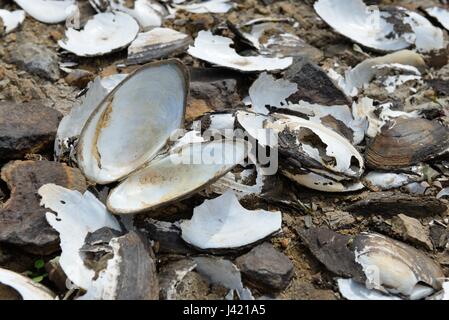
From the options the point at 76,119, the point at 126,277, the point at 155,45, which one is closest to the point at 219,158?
the point at 126,277

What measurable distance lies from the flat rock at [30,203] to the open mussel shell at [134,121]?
0.22ft

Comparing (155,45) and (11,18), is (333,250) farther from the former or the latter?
(11,18)

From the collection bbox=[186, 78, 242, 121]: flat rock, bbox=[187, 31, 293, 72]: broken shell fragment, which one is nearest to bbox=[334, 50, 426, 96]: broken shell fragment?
bbox=[187, 31, 293, 72]: broken shell fragment

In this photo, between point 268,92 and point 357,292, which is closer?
point 357,292

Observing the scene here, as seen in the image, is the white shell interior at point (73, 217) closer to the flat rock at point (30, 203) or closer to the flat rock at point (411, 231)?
the flat rock at point (30, 203)

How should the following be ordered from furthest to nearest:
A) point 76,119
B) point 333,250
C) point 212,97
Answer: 1. point 212,97
2. point 76,119
3. point 333,250

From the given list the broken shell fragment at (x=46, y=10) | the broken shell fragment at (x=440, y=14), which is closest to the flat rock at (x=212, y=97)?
the broken shell fragment at (x=46, y=10)

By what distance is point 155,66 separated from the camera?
1875mm

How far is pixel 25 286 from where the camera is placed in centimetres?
154

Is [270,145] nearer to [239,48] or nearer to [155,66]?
[155,66]

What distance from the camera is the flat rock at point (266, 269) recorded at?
161 centimetres

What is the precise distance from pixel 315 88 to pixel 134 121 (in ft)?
2.28
